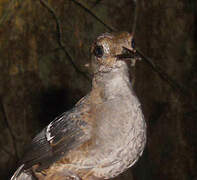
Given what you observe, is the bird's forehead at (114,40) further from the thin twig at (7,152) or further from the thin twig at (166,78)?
the thin twig at (7,152)

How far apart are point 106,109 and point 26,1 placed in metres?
1.42

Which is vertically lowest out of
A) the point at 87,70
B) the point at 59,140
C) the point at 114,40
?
the point at 59,140

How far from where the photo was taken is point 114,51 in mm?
1200

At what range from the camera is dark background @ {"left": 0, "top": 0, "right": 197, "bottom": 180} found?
93.4 inches

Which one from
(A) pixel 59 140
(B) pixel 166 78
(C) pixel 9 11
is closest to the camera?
(A) pixel 59 140

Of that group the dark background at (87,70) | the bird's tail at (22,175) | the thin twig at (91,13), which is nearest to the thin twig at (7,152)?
the dark background at (87,70)

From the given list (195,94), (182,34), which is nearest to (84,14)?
(182,34)

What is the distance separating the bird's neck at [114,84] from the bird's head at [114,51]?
0.9 inches

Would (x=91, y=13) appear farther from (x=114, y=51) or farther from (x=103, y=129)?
(x=103, y=129)

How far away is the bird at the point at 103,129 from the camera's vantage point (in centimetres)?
118

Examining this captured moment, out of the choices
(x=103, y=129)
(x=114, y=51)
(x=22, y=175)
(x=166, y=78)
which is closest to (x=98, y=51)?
(x=114, y=51)

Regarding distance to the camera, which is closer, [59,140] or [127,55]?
[127,55]

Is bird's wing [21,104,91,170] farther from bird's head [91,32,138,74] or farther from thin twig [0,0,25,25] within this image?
thin twig [0,0,25,25]

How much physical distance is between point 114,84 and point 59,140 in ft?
1.07
